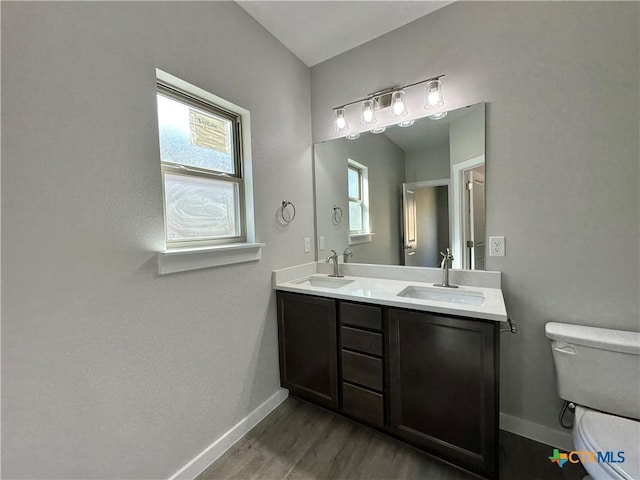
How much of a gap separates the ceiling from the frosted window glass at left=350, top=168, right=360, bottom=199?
36.9 inches

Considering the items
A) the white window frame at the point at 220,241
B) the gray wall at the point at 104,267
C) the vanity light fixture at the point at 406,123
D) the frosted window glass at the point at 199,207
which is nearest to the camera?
the gray wall at the point at 104,267

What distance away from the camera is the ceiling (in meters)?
1.66

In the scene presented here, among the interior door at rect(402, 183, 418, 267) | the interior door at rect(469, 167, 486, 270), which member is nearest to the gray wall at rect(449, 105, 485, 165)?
the interior door at rect(469, 167, 486, 270)

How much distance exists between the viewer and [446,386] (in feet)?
4.37

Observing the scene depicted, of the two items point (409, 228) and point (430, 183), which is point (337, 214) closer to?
point (409, 228)

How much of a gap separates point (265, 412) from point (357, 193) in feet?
5.73

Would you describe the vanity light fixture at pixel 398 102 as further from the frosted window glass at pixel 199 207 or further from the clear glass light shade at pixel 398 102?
the frosted window glass at pixel 199 207

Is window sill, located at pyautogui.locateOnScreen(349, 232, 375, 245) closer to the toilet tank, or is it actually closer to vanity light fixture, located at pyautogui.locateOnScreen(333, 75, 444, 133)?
vanity light fixture, located at pyautogui.locateOnScreen(333, 75, 444, 133)

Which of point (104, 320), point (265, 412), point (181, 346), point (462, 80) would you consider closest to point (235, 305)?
point (181, 346)

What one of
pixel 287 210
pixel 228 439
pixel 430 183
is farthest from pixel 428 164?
pixel 228 439

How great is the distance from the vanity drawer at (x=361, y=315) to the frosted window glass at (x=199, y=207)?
2.80ft

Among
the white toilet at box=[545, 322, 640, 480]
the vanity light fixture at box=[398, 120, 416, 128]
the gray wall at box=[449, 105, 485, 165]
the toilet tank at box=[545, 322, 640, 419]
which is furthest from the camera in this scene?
the vanity light fixture at box=[398, 120, 416, 128]

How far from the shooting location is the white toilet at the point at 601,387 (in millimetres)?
992

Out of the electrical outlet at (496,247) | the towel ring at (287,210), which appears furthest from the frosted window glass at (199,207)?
the electrical outlet at (496,247)
